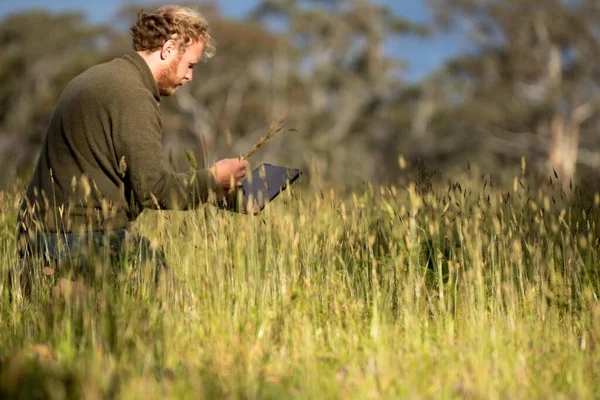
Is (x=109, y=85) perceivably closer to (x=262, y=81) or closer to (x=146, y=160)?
(x=146, y=160)

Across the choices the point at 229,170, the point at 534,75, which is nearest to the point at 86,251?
the point at 229,170

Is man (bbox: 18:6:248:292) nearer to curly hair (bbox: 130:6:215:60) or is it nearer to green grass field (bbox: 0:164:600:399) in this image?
curly hair (bbox: 130:6:215:60)

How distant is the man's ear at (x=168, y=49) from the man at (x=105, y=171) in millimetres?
124

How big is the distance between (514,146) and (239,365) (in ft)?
81.5

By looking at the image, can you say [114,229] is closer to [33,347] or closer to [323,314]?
[33,347]

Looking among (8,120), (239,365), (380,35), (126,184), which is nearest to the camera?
(239,365)

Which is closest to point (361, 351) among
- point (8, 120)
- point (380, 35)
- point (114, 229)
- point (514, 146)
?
point (114, 229)

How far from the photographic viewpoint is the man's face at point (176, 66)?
3561 mm

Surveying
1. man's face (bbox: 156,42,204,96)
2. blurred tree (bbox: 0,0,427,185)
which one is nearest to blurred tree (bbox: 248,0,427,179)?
blurred tree (bbox: 0,0,427,185)

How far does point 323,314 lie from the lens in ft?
10.5

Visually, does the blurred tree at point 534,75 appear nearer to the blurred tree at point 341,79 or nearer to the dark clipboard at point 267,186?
the blurred tree at point 341,79

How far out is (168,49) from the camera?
3547 mm

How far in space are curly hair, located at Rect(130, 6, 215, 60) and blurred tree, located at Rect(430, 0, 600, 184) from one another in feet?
69.3

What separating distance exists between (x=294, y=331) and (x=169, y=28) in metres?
1.44
